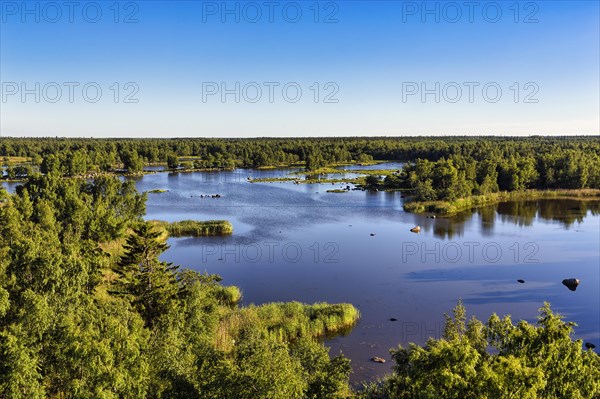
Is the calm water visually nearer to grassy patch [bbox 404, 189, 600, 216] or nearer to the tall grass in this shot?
the tall grass

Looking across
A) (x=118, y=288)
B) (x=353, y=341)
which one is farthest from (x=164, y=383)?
(x=353, y=341)

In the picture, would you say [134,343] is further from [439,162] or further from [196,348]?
[439,162]

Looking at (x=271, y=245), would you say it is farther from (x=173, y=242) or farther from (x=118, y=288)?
(x=118, y=288)

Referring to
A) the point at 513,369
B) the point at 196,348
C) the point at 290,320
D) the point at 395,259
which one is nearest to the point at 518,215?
the point at 395,259

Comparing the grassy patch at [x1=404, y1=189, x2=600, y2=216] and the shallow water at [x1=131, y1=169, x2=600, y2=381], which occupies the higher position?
the grassy patch at [x1=404, y1=189, x2=600, y2=216]

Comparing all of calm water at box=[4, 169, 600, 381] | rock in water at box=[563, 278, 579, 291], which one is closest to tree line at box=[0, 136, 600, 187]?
calm water at box=[4, 169, 600, 381]

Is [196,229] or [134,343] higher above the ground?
[134,343]
